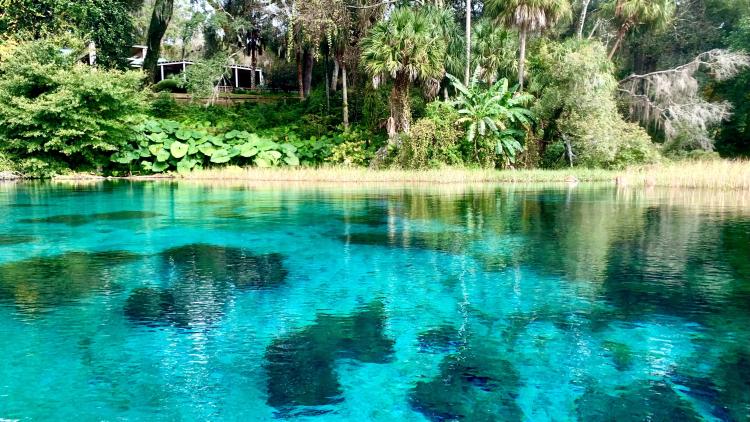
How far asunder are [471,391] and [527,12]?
895 inches

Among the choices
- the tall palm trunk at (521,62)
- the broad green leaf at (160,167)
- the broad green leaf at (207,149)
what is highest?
the tall palm trunk at (521,62)

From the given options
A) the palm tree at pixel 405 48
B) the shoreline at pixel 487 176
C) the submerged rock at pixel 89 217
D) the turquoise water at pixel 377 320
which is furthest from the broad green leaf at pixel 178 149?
the turquoise water at pixel 377 320

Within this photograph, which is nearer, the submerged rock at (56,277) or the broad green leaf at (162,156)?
the submerged rock at (56,277)

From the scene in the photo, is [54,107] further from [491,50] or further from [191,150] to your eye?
[491,50]

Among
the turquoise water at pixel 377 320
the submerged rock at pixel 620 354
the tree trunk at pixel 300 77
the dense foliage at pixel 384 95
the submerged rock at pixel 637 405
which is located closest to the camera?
the submerged rock at pixel 637 405

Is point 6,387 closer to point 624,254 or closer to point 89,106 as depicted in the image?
point 624,254

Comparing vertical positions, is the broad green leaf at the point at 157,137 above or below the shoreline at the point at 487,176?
above

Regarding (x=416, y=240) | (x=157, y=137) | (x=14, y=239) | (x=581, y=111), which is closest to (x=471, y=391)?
(x=416, y=240)

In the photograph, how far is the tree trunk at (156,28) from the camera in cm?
3189

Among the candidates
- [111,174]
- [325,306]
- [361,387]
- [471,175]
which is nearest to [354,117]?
[471,175]

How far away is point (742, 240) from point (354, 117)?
2256 centimetres

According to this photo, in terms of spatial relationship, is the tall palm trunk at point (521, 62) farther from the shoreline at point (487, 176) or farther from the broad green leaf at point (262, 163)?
the broad green leaf at point (262, 163)

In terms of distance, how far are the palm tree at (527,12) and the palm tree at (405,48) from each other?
256cm

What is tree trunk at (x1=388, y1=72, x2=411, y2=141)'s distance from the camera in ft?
88.4
